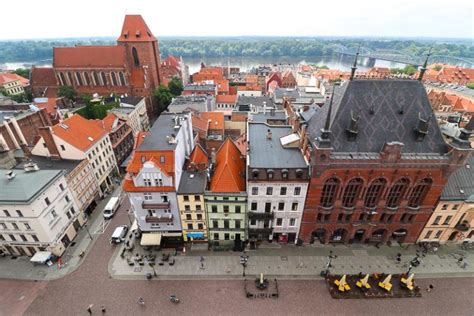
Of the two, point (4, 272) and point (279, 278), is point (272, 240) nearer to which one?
point (279, 278)

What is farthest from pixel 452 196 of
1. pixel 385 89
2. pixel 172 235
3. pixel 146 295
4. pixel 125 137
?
pixel 125 137

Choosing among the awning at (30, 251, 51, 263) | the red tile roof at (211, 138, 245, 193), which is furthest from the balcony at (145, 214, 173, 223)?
the awning at (30, 251, 51, 263)

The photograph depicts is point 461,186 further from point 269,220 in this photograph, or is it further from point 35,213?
point 35,213

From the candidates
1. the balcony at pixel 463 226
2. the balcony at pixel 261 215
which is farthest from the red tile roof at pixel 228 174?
the balcony at pixel 463 226

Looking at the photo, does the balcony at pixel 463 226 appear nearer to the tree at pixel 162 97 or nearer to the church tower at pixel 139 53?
the tree at pixel 162 97

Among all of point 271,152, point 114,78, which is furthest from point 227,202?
point 114,78

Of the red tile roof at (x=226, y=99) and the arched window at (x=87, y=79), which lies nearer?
the red tile roof at (x=226, y=99)

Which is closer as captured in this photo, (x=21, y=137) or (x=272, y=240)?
(x=272, y=240)
